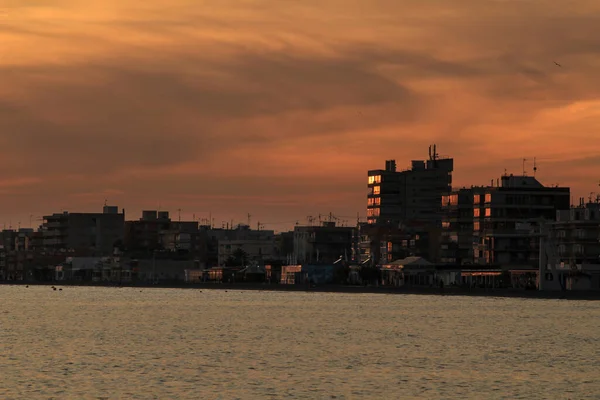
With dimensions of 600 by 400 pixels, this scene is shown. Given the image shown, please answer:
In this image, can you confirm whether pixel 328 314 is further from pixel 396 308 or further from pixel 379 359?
→ pixel 379 359

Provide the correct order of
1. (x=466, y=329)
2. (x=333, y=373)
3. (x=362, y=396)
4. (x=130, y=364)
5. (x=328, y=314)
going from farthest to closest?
1. (x=328, y=314)
2. (x=466, y=329)
3. (x=130, y=364)
4. (x=333, y=373)
5. (x=362, y=396)

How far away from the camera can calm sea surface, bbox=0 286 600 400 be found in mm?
72188

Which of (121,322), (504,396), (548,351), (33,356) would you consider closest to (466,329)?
(548,351)

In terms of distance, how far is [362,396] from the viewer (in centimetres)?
6888

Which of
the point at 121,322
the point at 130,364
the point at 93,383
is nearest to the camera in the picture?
the point at 93,383

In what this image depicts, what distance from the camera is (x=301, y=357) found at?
93.8m

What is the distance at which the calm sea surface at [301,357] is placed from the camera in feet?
237

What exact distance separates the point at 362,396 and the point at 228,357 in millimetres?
26021

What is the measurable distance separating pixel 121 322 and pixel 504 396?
84.8m

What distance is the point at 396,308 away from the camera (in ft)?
643

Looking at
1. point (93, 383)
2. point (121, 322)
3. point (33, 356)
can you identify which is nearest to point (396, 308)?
point (121, 322)

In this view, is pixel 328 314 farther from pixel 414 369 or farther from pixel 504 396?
pixel 504 396

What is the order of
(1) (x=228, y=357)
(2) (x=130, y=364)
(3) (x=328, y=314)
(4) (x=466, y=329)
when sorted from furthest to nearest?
(3) (x=328, y=314), (4) (x=466, y=329), (1) (x=228, y=357), (2) (x=130, y=364)

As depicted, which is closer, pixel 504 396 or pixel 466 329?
pixel 504 396
